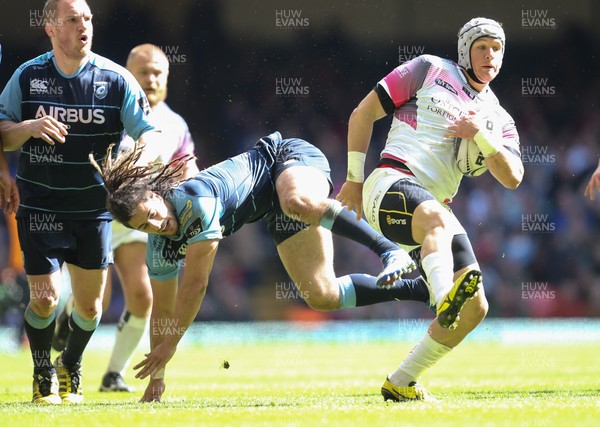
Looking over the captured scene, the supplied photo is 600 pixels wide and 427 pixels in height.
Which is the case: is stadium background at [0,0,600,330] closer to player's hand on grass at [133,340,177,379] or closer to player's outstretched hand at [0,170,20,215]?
player's outstretched hand at [0,170,20,215]

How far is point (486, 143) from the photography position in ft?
20.1

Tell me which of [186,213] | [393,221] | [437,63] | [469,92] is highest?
[437,63]

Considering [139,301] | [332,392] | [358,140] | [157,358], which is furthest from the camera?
[139,301]

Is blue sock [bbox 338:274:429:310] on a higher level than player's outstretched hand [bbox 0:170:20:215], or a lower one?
lower

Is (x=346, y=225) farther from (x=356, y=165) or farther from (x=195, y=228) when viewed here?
(x=195, y=228)

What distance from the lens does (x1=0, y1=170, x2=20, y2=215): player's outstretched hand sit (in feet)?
21.4

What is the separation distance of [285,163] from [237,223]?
1.87 feet

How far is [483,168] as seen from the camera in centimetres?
659

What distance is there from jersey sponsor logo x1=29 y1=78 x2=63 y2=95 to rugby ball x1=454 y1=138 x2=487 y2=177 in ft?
8.92

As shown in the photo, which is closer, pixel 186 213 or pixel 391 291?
pixel 186 213

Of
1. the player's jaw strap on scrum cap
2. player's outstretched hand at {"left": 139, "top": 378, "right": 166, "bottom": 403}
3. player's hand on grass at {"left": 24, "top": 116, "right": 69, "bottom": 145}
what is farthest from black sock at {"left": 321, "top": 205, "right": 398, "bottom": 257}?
player's hand on grass at {"left": 24, "top": 116, "right": 69, "bottom": 145}

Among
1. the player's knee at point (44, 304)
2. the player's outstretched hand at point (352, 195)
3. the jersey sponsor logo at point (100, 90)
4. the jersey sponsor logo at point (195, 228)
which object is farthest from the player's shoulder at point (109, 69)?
the player's outstretched hand at point (352, 195)

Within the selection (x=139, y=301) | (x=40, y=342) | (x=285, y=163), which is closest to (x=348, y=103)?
(x=139, y=301)

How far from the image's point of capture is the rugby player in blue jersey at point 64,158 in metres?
6.72
